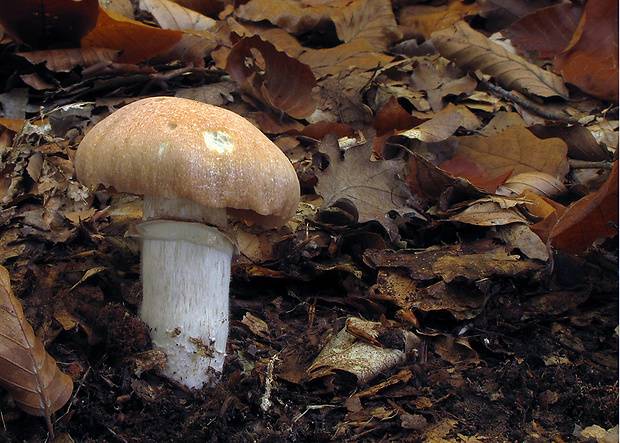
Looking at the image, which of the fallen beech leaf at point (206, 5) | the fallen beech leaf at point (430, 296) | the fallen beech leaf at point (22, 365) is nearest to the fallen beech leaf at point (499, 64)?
the fallen beech leaf at point (206, 5)

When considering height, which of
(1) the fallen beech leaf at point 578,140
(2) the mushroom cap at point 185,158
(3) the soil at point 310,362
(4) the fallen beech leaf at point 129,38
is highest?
(2) the mushroom cap at point 185,158

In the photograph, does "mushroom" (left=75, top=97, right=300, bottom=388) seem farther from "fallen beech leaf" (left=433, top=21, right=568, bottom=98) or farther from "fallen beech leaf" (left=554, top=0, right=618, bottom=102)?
"fallen beech leaf" (left=554, top=0, right=618, bottom=102)

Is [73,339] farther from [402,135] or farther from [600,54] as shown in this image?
[600,54]

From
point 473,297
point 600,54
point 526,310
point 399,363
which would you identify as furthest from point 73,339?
point 600,54

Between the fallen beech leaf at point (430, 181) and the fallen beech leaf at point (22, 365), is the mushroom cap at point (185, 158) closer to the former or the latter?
the fallen beech leaf at point (22, 365)

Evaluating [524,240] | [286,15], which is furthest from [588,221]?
[286,15]
